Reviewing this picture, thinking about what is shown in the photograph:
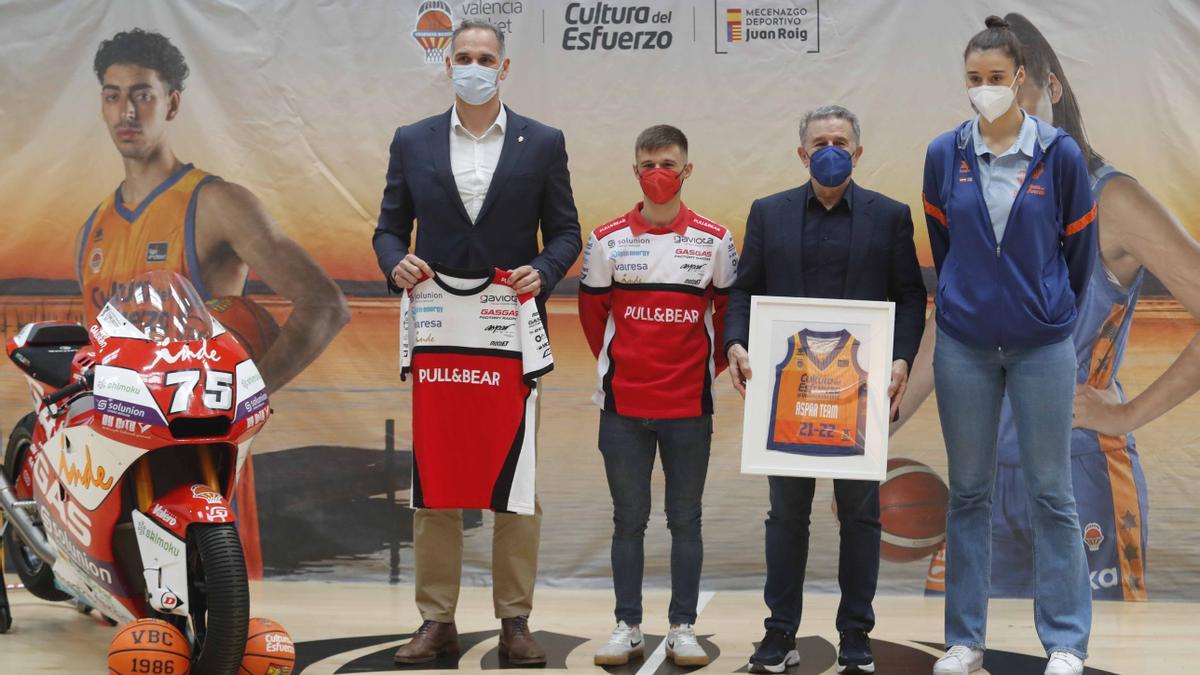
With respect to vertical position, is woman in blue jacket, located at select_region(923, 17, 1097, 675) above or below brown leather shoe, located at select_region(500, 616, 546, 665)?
above

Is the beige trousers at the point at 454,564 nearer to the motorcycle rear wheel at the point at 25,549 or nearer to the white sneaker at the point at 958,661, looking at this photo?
the white sneaker at the point at 958,661

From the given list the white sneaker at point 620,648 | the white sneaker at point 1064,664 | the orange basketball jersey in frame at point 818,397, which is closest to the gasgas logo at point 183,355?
the white sneaker at point 620,648

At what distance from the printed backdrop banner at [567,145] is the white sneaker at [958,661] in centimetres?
127

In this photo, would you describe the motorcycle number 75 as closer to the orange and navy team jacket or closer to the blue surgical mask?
the blue surgical mask

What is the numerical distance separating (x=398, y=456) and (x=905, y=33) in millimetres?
2445

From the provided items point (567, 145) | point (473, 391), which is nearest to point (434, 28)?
point (567, 145)

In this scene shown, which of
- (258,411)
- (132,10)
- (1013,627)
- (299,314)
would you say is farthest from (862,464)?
(132,10)

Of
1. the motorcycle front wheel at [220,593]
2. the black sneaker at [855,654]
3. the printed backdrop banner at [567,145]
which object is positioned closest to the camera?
the motorcycle front wheel at [220,593]

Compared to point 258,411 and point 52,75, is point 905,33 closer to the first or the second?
point 258,411

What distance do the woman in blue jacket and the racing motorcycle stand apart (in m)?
1.80

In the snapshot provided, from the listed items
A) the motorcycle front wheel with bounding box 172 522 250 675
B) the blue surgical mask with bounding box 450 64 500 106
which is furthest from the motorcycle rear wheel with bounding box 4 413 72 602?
the blue surgical mask with bounding box 450 64 500 106

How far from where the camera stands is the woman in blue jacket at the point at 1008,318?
10.4 feet

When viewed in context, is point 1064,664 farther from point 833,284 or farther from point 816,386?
point 833,284

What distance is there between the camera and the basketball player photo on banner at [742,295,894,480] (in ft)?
10.9
